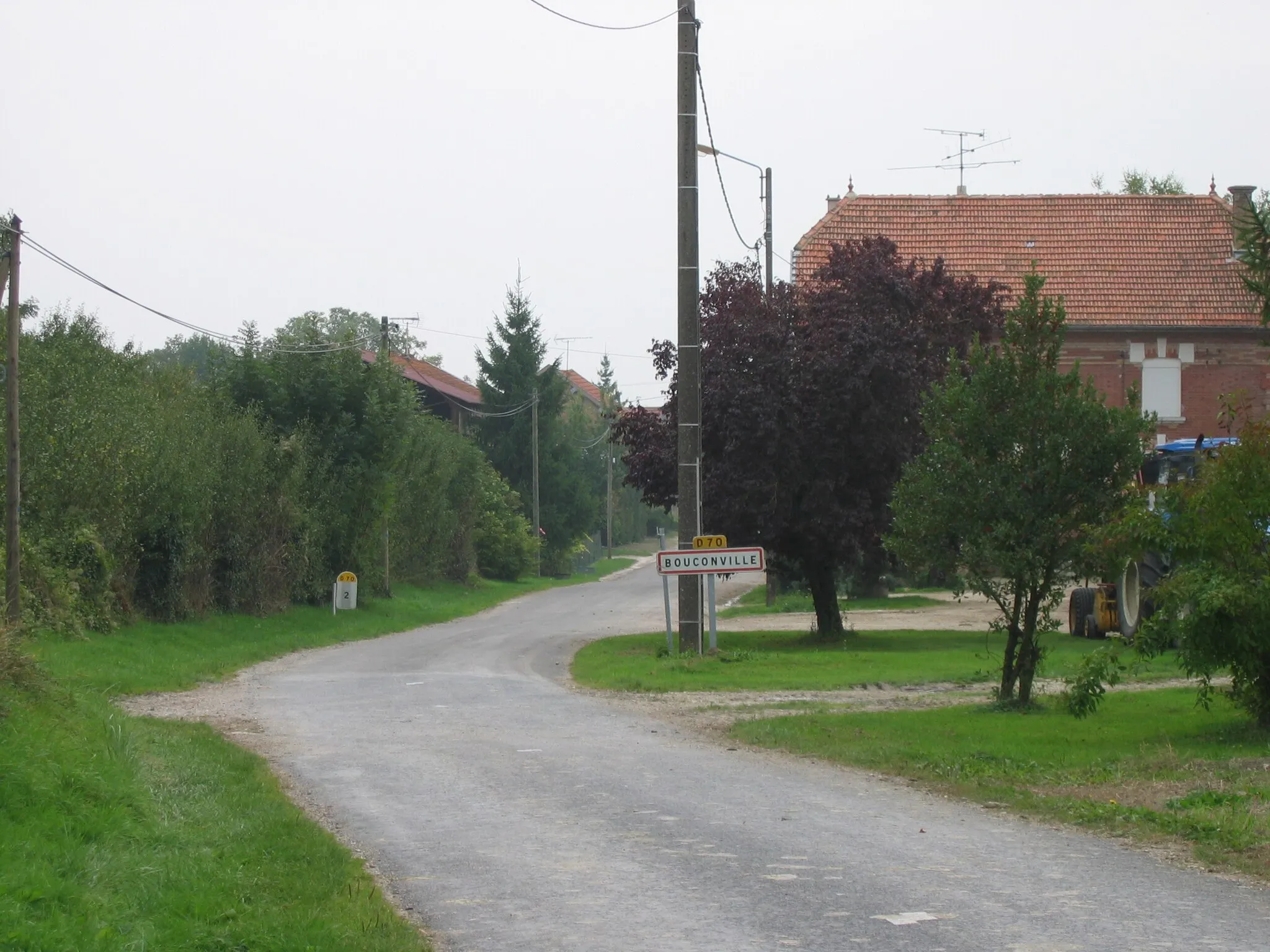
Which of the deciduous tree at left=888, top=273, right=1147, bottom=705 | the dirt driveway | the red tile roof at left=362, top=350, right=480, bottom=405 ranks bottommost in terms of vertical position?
the dirt driveway

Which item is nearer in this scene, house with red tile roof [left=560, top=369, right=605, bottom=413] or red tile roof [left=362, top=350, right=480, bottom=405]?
red tile roof [left=362, top=350, right=480, bottom=405]

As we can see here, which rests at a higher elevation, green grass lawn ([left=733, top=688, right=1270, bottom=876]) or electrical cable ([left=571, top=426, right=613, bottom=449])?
electrical cable ([left=571, top=426, right=613, bottom=449])

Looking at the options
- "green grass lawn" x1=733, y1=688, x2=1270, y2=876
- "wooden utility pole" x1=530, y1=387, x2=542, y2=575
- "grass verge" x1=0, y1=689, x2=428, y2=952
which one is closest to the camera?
"grass verge" x1=0, y1=689, x2=428, y2=952

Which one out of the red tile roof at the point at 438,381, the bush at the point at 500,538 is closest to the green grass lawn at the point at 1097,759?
the bush at the point at 500,538

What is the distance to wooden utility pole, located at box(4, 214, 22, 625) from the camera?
20375 millimetres

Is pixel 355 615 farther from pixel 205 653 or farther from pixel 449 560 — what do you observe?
pixel 449 560

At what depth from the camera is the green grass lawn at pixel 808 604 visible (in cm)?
3900

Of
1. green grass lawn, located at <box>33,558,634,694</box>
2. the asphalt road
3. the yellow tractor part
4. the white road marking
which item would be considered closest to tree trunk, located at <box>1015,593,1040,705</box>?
the asphalt road

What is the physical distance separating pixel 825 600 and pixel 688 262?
27.9 ft

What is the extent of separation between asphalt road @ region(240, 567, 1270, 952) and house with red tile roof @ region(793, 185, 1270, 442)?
98.0ft

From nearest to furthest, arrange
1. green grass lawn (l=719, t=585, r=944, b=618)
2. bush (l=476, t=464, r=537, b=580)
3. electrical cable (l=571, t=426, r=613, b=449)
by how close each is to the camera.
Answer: green grass lawn (l=719, t=585, r=944, b=618), bush (l=476, t=464, r=537, b=580), electrical cable (l=571, t=426, r=613, b=449)

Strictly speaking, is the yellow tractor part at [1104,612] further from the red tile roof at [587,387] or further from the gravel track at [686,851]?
the red tile roof at [587,387]

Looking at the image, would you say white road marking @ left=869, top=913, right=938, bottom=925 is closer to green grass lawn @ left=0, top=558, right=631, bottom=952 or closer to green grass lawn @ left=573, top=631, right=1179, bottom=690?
green grass lawn @ left=0, top=558, right=631, bottom=952

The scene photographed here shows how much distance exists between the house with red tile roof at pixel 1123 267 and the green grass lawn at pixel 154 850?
3236 centimetres
